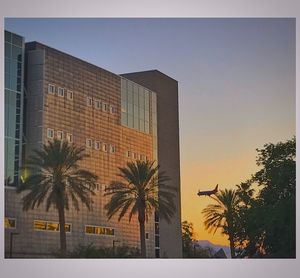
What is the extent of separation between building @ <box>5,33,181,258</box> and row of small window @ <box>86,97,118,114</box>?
0.7 inches

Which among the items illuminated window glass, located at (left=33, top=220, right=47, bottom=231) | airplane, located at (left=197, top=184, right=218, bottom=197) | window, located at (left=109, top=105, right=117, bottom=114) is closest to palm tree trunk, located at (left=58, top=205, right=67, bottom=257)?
illuminated window glass, located at (left=33, top=220, right=47, bottom=231)

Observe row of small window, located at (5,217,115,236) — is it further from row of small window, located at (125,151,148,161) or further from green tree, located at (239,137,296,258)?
green tree, located at (239,137,296,258)

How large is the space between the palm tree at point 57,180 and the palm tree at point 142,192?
57 cm

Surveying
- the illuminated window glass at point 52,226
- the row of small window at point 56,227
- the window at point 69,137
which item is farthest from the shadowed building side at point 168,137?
the illuminated window glass at point 52,226

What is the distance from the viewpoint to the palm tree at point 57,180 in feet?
55.0

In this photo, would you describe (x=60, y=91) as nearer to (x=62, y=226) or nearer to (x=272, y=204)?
(x=62, y=226)

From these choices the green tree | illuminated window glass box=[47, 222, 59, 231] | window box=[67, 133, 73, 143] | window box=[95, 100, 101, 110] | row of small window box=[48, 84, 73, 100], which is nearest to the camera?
the green tree

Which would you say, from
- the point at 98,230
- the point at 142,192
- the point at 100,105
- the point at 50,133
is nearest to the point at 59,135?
the point at 50,133

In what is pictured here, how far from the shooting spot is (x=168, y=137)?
1816cm

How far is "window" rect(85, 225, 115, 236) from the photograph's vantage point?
1829 centimetres

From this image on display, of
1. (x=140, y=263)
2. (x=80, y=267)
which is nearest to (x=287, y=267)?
(x=140, y=263)

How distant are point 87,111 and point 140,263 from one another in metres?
5.42

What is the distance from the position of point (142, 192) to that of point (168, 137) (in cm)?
132

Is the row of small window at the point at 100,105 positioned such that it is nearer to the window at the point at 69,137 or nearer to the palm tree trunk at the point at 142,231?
the window at the point at 69,137
